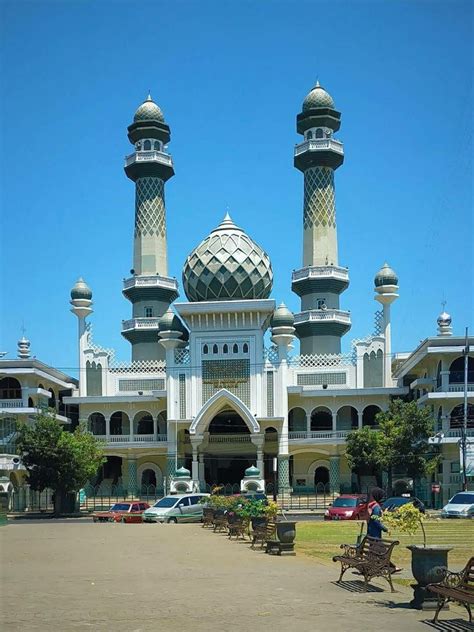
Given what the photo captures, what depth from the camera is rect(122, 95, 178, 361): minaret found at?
66.8 meters

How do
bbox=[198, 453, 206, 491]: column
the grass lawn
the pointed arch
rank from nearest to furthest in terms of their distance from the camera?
the grass lawn < the pointed arch < bbox=[198, 453, 206, 491]: column

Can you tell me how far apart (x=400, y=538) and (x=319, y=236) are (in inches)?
1603

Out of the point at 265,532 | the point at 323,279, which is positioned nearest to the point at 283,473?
→ the point at 323,279

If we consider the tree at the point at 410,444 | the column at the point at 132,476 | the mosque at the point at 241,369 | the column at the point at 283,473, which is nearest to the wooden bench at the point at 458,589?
the tree at the point at 410,444

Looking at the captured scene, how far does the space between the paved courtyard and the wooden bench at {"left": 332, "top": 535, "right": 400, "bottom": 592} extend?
0.96ft

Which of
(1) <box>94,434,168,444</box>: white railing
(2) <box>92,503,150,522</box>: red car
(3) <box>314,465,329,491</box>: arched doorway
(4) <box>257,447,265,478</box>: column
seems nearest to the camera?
(2) <box>92,503,150,522</box>: red car

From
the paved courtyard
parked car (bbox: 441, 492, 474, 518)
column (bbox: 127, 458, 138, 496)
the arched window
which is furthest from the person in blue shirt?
column (bbox: 127, 458, 138, 496)

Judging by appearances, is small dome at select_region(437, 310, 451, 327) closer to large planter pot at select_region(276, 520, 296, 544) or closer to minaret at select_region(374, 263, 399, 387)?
minaret at select_region(374, 263, 399, 387)

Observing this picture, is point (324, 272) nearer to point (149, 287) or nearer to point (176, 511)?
point (149, 287)

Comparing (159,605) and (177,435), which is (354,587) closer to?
(159,605)

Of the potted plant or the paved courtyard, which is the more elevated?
the potted plant

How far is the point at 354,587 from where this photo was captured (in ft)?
A: 46.3

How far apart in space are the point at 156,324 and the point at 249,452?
12.0 metres

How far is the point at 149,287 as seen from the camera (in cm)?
6681
